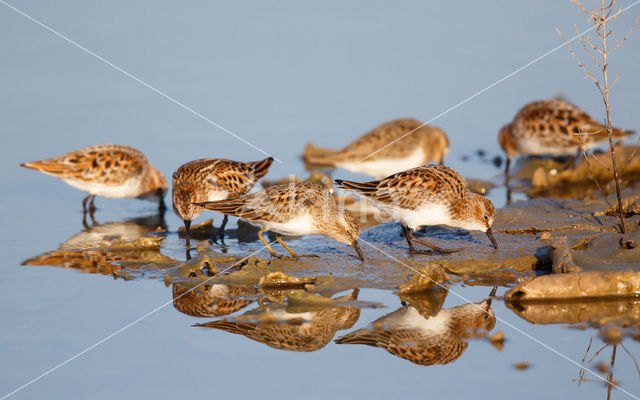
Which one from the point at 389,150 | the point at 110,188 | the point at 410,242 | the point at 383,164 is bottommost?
the point at 410,242

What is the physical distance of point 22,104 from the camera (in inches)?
695

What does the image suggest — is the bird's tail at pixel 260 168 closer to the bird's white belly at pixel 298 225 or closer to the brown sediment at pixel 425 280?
the bird's white belly at pixel 298 225

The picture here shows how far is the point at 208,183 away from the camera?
12.7 meters

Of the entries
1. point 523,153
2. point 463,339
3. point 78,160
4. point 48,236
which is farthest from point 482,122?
point 463,339

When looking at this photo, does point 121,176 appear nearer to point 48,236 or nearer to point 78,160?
point 78,160

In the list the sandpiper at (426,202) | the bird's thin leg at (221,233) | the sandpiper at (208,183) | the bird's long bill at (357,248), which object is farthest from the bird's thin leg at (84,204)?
the bird's long bill at (357,248)

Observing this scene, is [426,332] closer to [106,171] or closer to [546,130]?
[106,171]

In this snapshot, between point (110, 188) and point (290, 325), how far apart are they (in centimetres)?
728

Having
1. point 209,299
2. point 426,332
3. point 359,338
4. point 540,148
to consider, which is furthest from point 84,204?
point 540,148

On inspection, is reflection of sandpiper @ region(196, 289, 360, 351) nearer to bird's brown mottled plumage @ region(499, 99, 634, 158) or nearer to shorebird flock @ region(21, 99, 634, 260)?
shorebird flock @ region(21, 99, 634, 260)

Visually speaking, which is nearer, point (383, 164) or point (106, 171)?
point (106, 171)

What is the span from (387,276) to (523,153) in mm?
7901

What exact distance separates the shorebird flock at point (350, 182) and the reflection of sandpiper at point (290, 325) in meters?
2.12

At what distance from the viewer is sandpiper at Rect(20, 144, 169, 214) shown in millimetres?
14352
